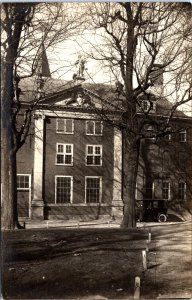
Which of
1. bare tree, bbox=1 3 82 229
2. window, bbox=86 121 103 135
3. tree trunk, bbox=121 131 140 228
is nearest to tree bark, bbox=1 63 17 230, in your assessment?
bare tree, bbox=1 3 82 229

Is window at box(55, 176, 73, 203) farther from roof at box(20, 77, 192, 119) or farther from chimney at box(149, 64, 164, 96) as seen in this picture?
chimney at box(149, 64, 164, 96)

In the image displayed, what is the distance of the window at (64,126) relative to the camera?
28.1 feet

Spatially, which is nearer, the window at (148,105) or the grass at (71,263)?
the grass at (71,263)

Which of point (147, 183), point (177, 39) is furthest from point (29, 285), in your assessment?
point (177, 39)

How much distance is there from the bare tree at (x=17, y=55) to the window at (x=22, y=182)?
107mm

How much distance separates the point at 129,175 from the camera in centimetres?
848

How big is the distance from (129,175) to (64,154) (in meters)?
1.51

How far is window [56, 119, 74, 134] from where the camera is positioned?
337 inches

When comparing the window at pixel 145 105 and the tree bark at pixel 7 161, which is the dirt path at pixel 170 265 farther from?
the tree bark at pixel 7 161

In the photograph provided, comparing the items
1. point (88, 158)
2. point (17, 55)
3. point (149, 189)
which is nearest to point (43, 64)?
point (17, 55)

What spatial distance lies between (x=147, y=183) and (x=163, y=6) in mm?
3840

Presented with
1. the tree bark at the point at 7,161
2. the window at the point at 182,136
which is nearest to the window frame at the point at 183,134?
the window at the point at 182,136

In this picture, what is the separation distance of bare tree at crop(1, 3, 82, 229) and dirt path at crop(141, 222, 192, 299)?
2939 mm

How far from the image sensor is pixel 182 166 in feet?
27.1
